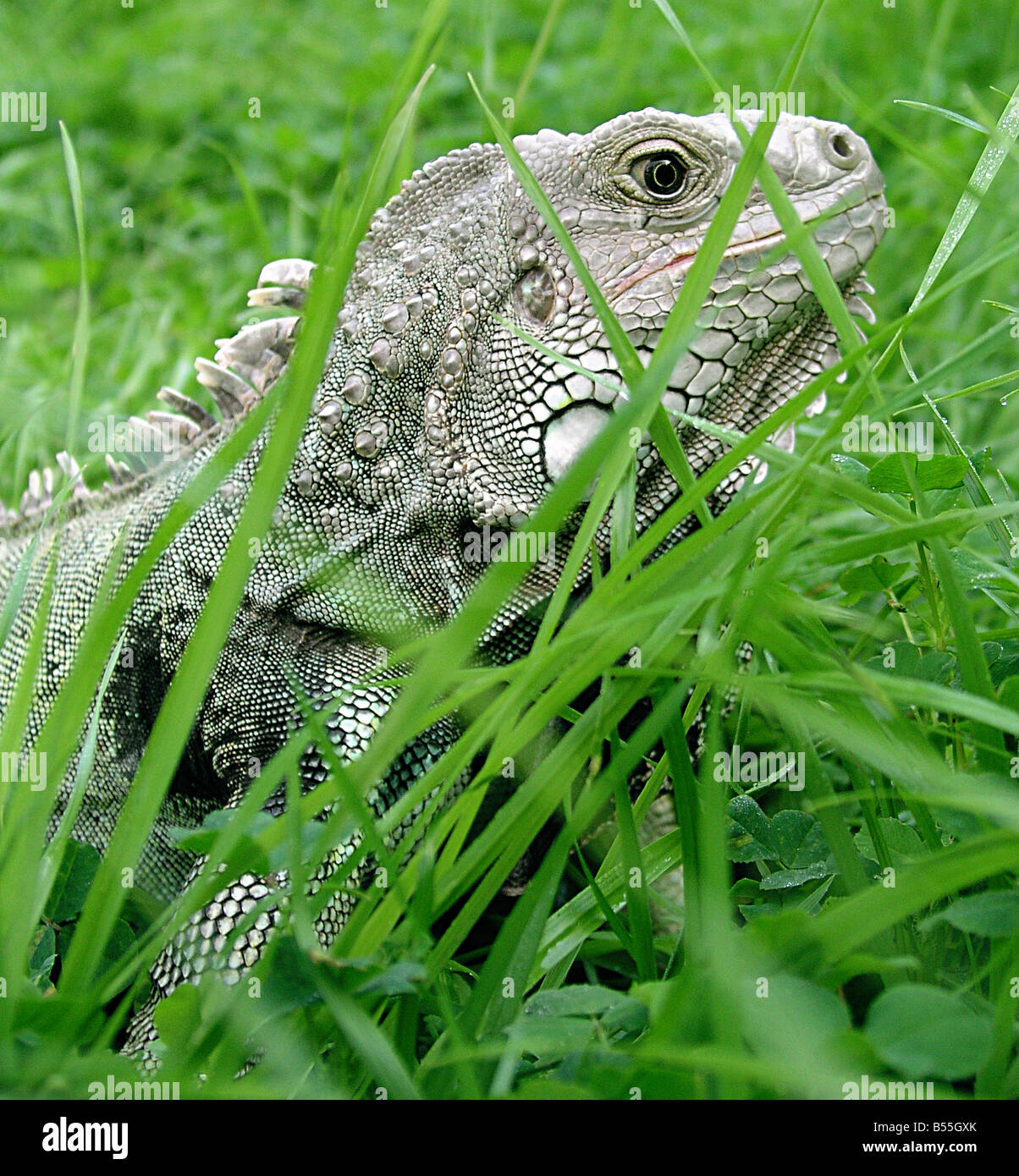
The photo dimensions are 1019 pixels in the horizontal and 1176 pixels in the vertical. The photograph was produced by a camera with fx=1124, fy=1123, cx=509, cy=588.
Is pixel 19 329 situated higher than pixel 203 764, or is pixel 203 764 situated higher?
pixel 19 329

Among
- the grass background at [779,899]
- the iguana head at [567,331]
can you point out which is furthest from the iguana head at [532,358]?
the grass background at [779,899]

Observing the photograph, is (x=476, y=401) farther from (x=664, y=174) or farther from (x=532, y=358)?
(x=664, y=174)

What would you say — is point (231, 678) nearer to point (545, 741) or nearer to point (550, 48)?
point (545, 741)

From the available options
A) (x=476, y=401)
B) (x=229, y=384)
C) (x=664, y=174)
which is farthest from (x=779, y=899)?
(x=229, y=384)

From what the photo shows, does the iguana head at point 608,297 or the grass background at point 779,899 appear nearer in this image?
the grass background at point 779,899

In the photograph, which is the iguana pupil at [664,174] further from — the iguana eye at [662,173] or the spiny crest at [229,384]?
the spiny crest at [229,384]
